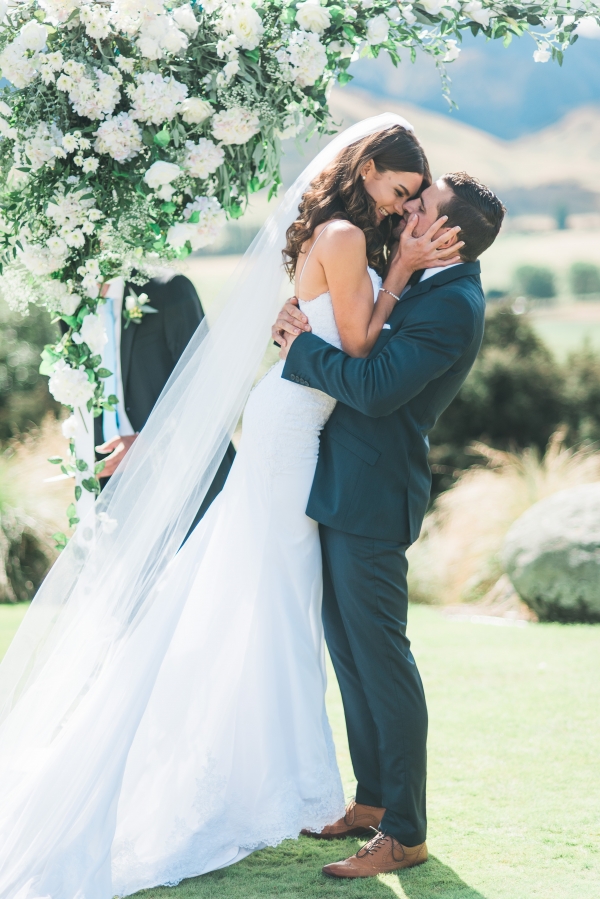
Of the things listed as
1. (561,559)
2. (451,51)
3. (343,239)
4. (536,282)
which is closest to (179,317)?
(343,239)

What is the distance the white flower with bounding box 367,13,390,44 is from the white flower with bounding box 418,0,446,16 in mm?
147

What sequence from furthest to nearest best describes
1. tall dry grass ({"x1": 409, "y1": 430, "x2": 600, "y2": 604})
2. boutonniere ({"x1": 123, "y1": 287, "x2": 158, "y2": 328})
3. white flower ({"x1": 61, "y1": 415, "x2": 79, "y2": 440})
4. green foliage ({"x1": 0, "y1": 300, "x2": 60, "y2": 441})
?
green foliage ({"x1": 0, "y1": 300, "x2": 60, "y2": 441}) → tall dry grass ({"x1": 409, "y1": 430, "x2": 600, "y2": 604}) → boutonniere ({"x1": 123, "y1": 287, "x2": 158, "y2": 328}) → white flower ({"x1": 61, "y1": 415, "x2": 79, "y2": 440})

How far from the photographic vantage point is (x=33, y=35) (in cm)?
285

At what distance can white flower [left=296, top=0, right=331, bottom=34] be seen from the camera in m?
2.92

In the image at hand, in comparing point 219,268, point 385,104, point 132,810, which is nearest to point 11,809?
point 132,810

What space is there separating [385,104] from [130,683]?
16.1 metres

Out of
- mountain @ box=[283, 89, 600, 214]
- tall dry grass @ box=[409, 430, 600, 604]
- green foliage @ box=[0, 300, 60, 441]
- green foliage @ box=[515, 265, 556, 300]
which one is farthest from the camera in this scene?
mountain @ box=[283, 89, 600, 214]

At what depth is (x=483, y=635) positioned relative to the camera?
20.1 ft

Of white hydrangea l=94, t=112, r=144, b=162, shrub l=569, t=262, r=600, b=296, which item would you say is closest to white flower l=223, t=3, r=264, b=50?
white hydrangea l=94, t=112, r=144, b=162

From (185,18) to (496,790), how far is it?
3.03 meters

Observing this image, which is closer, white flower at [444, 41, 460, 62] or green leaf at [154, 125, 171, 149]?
green leaf at [154, 125, 171, 149]

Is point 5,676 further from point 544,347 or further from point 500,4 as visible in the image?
point 544,347

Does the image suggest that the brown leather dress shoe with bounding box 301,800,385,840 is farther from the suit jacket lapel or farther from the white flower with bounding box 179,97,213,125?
the white flower with bounding box 179,97,213,125

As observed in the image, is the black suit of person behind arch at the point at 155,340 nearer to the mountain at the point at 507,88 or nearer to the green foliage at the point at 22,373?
the green foliage at the point at 22,373
